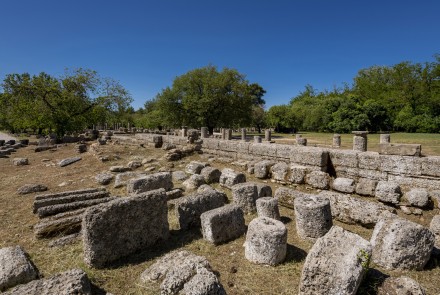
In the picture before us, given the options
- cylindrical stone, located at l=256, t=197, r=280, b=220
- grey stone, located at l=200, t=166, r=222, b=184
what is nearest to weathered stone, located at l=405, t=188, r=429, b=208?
cylindrical stone, located at l=256, t=197, r=280, b=220

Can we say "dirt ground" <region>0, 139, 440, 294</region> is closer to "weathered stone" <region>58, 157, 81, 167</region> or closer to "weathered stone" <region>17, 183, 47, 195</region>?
"weathered stone" <region>17, 183, 47, 195</region>

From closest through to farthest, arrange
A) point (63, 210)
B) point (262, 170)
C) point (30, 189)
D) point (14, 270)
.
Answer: point (14, 270)
point (63, 210)
point (30, 189)
point (262, 170)

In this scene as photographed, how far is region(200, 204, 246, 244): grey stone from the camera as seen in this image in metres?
4.22

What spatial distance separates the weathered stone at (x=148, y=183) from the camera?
261 inches

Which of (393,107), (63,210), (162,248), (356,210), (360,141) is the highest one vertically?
(393,107)

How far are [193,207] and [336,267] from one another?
2879 mm

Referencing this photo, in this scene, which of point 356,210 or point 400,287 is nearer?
point 400,287

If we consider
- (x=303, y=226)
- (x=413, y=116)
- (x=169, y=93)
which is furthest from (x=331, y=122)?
(x=303, y=226)

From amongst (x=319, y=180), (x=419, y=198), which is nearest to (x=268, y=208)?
(x=319, y=180)

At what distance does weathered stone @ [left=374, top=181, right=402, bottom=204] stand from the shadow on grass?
430 centimetres

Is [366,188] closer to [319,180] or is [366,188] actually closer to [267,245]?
[319,180]

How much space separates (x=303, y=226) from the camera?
4.42 metres

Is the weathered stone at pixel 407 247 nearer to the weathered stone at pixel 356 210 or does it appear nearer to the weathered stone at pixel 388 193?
the weathered stone at pixel 356 210

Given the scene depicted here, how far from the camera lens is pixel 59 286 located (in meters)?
2.70
